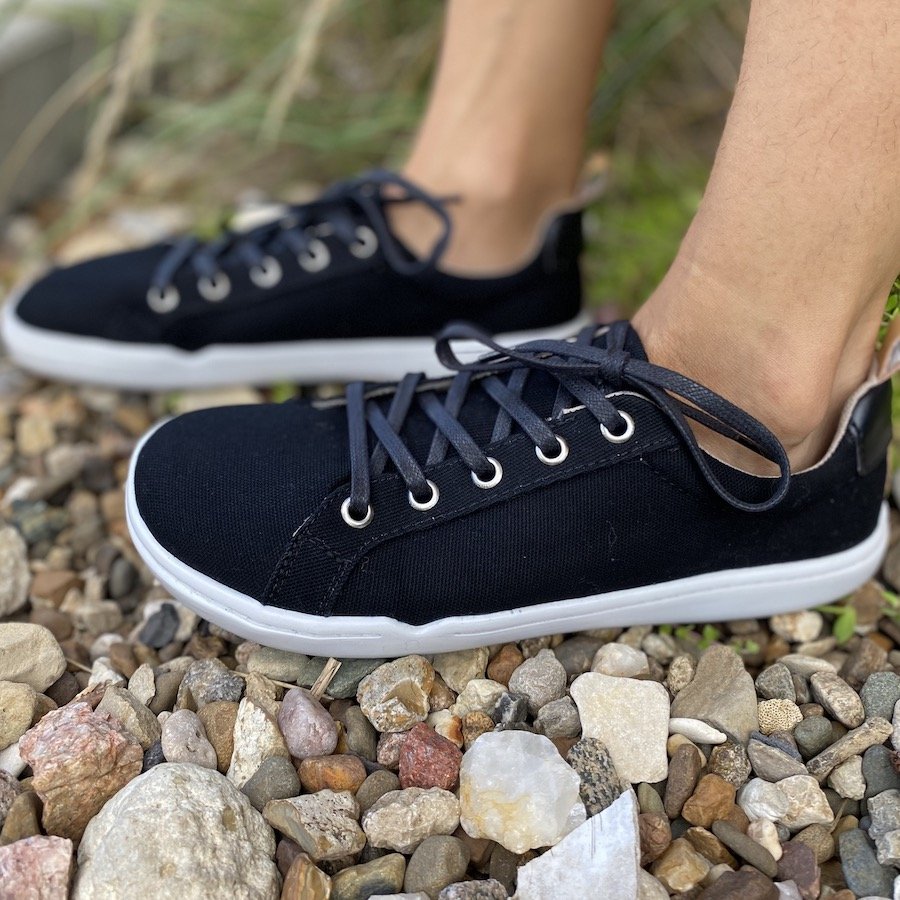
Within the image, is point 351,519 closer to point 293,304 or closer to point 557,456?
point 557,456

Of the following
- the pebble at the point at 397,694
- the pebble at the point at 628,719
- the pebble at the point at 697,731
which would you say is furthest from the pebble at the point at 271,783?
the pebble at the point at 697,731

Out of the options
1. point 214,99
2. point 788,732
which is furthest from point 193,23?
point 788,732

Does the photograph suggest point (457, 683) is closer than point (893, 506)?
Yes

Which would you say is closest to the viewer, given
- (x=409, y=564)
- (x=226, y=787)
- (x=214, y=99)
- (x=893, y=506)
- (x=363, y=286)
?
(x=226, y=787)

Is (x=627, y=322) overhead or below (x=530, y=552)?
overhead

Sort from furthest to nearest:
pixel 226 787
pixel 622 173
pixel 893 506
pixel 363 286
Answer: pixel 622 173 → pixel 363 286 → pixel 893 506 → pixel 226 787

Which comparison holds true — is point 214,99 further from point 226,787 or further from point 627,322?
point 226,787

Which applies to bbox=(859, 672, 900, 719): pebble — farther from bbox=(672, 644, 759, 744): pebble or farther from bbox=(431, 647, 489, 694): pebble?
bbox=(431, 647, 489, 694): pebble
